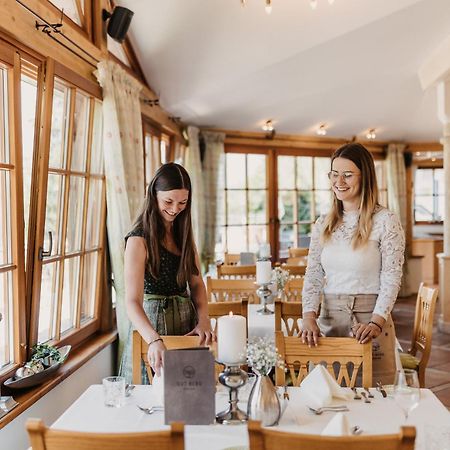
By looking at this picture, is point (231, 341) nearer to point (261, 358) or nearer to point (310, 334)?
point (261, 358)

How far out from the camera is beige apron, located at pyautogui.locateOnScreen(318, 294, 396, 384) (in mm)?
2367

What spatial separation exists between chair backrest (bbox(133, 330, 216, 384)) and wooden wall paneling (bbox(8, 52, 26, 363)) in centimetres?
60

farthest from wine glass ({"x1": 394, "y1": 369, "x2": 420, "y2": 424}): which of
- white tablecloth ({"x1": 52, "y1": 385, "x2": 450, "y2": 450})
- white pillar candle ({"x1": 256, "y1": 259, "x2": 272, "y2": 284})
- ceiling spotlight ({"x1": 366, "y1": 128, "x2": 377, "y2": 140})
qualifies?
ceiling spotlight ({"x1": 366, "y1": 128, "x2": 377, "y2": 140})

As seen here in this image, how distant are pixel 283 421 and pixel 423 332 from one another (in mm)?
1923

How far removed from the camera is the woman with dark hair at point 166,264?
2.32 metres

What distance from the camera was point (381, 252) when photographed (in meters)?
2.34

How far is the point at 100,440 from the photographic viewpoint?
4.25 ft

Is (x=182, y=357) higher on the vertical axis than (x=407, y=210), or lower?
lower

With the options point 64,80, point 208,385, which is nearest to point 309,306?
point 208,385

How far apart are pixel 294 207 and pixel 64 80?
5675mm

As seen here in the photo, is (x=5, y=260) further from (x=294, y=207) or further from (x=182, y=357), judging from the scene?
(x=294, y=207)

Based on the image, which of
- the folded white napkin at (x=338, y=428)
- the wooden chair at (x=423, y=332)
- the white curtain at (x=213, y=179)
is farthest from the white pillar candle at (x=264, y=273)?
the white curtain at (x=213, y=179)

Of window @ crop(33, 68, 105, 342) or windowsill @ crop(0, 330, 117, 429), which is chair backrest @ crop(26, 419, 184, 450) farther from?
window @ crop(33, 68, 105, 342)

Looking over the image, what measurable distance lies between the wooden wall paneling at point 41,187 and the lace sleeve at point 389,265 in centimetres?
154
